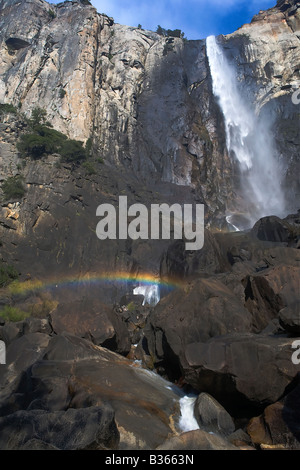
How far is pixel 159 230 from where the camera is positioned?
3559 cm

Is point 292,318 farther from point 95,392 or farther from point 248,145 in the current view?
point 248,145

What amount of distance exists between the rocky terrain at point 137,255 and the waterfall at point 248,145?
154cm

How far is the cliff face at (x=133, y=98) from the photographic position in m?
42.4

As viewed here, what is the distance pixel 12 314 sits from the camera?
22453 millimetres

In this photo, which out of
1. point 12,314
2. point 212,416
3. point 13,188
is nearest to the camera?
point 212,416

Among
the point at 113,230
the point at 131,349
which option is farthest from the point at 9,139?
the point at 131,349

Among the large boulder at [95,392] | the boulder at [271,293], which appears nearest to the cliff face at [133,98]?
the boulder at [271,293]

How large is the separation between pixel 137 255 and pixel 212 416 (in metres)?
24.5

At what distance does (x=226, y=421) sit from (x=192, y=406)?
1382 millimetres

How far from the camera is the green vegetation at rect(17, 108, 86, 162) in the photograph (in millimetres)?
39781

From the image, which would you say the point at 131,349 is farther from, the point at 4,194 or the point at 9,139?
the point at 9,139

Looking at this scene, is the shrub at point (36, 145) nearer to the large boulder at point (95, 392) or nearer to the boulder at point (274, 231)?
the boulder at point (274, 231)

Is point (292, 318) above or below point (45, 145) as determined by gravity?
below

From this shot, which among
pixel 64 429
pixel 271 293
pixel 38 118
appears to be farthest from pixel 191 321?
pixel 38 118
